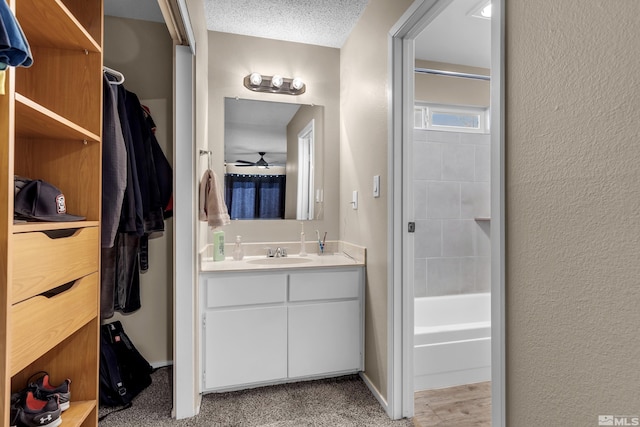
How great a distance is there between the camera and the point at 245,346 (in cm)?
192

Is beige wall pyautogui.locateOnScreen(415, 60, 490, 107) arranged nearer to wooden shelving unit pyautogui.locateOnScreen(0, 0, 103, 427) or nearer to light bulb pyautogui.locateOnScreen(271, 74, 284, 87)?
light bulb pyautogui.locateOnScreen(271, 74, 284, 87)

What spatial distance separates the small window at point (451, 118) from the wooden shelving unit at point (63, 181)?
2413 millimetres

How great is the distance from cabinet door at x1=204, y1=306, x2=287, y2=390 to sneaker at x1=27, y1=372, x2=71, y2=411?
77cm

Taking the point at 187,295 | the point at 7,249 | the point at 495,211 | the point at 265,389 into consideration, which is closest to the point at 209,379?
the point at 265,389

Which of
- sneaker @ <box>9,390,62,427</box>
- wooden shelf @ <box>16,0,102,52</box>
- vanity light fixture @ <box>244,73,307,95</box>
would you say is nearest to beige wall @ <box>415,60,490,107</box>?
vanity light fixture @ <box>244,73,307,95</box>

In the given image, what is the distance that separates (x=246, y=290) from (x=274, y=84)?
1.52 meters

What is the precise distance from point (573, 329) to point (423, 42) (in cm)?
244

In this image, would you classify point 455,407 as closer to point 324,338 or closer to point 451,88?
point 324,338

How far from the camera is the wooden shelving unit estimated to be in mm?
896

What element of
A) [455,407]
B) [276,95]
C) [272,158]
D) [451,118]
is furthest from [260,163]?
[455,407]

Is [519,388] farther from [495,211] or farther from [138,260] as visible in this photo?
[138,260]

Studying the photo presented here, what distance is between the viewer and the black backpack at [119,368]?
1846mm

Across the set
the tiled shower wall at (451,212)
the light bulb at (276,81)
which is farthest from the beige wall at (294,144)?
the tiled shower wall at (451,212)

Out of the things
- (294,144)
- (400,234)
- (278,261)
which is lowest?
(278,261)
